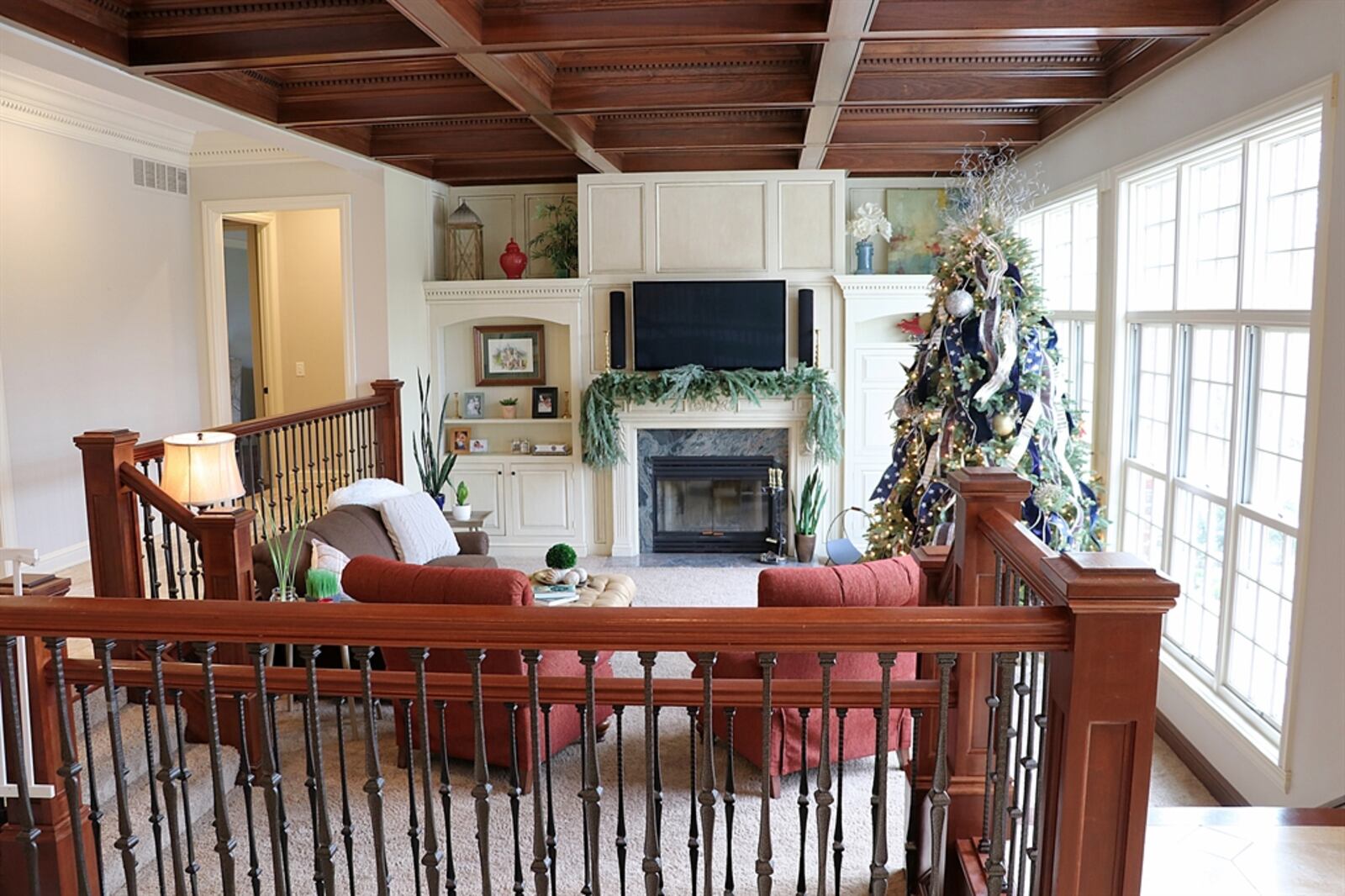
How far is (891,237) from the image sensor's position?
782cm

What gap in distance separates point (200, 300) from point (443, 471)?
2.16 meters

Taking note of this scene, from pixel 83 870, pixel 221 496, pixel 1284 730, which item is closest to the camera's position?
pixel 83 870

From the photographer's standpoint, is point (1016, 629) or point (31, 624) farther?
point (31, 624)

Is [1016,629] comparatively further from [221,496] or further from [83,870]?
[221,496]

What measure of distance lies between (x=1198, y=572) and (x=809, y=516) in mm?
3467

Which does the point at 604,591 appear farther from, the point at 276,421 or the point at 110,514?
the point at 110,514

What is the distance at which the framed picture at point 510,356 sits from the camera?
811 centimetres

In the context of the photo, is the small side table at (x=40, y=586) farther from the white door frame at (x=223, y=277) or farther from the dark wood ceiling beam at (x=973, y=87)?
the white door frame at (x=223, y=277)

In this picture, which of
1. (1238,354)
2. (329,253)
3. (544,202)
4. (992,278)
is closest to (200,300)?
(329,253)

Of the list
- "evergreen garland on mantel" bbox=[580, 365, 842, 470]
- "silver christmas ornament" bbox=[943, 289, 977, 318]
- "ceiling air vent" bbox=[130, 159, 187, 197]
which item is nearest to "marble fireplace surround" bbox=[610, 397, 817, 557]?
"evergreen garland on mantel" bbox=[580, 365, 842, 470]

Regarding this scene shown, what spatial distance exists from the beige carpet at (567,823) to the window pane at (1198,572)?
4.72 ft

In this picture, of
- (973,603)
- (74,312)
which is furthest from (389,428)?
(973,603)

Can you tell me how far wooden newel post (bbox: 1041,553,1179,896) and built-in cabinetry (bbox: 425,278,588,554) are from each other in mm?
6278

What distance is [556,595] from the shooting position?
4.84 metres
